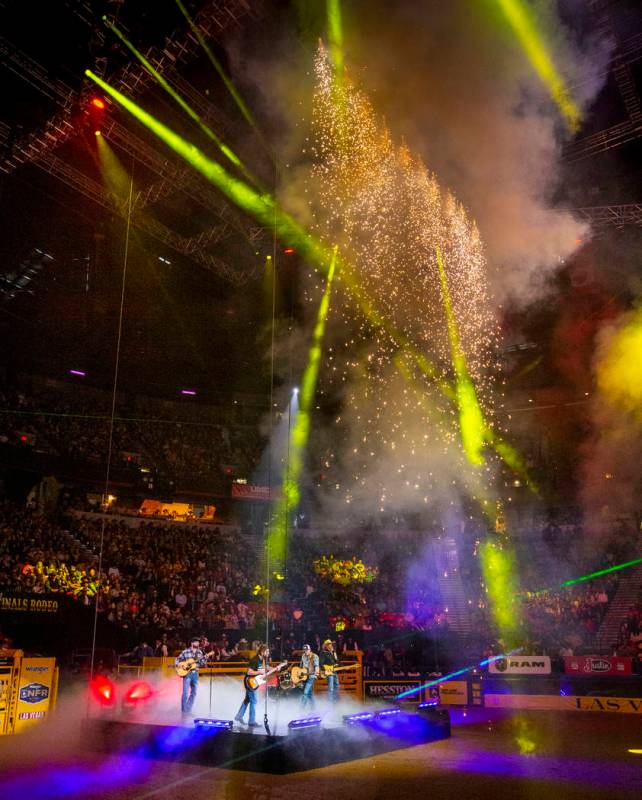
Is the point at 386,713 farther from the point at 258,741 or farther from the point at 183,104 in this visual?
the point at 183,104

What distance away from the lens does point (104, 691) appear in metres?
10.8

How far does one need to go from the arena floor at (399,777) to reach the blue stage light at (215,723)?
0.51 metres

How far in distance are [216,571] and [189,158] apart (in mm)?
12947

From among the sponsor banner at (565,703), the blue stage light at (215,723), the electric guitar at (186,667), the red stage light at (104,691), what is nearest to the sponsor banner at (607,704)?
the sponsor banner at (565,703)

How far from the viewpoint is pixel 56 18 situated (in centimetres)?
973

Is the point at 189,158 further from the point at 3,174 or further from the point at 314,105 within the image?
the point at 3,174

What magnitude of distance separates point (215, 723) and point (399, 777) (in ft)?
8.08

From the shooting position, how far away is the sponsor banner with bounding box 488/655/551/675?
15727 millimetres

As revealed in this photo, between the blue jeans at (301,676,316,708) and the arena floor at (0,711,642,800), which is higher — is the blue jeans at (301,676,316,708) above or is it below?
above

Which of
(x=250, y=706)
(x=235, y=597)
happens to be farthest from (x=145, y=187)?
(x=235, y=597)

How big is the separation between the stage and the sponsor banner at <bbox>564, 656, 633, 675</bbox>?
7551 mm

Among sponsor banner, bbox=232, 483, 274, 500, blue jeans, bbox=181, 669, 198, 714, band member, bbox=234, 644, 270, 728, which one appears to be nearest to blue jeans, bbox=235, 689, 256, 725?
band member, bbox=234, 644, 270, 728

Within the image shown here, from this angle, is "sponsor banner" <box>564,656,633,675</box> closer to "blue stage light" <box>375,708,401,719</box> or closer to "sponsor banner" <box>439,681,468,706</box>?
"sponsor banner" <box>439,681,468,706</box>

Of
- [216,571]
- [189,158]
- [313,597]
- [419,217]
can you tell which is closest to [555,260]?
[419,217]
